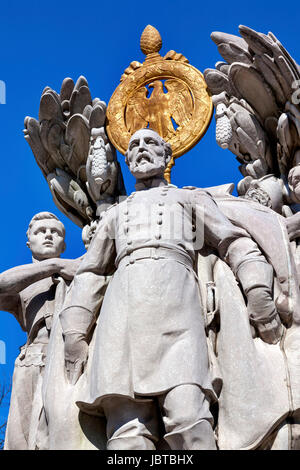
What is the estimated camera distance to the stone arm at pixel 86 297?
8.27m

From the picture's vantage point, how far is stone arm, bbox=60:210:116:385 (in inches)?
326

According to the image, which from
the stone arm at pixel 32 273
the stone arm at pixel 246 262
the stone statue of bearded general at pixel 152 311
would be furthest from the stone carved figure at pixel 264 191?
the stone arm at pixel 32 273

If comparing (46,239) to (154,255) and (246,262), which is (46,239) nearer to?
(154,255)

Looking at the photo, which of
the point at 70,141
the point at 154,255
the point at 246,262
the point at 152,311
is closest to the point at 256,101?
the point at 70,141

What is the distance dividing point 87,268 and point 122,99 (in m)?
3.18

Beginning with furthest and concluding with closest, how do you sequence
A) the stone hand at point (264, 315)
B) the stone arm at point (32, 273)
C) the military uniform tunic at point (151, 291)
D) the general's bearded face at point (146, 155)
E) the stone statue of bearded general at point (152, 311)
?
the stone arm at point (32, 273)
the general's bearded face at point (146, 155)
the stone hand at point (264, 315)
the military uniform tunic at point (151, 291)
the stone statue of bearded general at point (152, 311)

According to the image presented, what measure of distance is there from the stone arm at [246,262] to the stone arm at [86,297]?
91 centimetres

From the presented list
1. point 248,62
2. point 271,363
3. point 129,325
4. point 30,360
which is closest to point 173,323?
point 129,325

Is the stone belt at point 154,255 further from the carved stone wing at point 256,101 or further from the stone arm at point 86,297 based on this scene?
the carved stone wing at point 256,101

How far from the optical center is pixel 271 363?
7.94 metres

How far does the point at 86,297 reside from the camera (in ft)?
28.0
